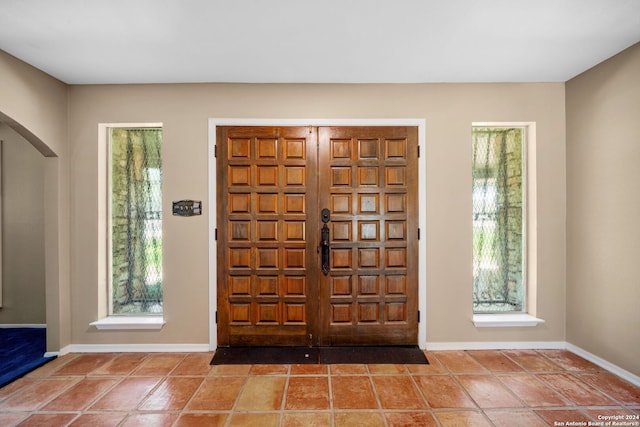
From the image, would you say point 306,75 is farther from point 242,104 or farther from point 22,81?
point 22,81

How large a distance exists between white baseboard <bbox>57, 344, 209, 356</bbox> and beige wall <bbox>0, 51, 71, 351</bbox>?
16cm

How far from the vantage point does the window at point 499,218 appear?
338 cm

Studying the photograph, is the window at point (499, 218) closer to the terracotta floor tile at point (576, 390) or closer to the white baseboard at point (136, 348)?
the terracotta floor tile at point (576, 390)

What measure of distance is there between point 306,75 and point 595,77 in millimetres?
2680

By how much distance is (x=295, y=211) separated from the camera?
10.8 ft

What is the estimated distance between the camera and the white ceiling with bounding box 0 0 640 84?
6.92 feet

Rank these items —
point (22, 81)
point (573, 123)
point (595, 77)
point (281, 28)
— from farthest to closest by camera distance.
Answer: point (573, 123) → point (595, 77) → point (22, 81) → point (281, 28)

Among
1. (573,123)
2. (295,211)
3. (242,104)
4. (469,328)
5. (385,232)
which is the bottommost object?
(469,328)

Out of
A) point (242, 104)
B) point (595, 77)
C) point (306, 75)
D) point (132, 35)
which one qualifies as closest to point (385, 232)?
point (306, 75)

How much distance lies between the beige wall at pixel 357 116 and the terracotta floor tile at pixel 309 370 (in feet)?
3.37

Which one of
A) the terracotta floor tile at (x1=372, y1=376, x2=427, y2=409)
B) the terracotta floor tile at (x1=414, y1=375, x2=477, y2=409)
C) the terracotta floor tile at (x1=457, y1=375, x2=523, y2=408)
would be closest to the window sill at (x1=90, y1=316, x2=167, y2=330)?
the terracotta floor tile at (x1=372, y1=376, x2=427, y2=409)

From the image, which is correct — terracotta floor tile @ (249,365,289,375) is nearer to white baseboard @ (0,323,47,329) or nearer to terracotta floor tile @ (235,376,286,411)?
terracotta floor tile @ (235,376,286,411)

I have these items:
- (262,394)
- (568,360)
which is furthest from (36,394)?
(568,360)

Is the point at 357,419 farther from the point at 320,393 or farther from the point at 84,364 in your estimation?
the point at 84,364
